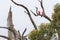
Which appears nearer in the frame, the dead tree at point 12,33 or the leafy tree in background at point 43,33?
the dead tree at point 12,33

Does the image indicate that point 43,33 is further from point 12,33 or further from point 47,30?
point 12,33

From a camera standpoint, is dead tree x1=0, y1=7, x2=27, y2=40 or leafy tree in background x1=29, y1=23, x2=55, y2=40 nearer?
dead tree x1=0, y1=7, x2=27, y2=40

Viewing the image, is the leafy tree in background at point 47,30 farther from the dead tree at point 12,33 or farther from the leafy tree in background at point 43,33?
the dead tree at point 12,33

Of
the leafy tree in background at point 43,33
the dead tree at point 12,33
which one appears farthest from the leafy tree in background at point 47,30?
the dead tree at point 12,33

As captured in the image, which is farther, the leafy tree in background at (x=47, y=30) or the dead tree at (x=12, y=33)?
the leafy tree in background at (x=47, y=30)

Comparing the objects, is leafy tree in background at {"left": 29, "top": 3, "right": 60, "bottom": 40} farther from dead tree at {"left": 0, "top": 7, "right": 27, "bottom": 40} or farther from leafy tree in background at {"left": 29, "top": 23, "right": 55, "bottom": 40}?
dead tree at {"left": 0, "top": 7, "right": 27, "bottom": 40}

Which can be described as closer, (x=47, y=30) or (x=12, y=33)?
(x=47, y=30)

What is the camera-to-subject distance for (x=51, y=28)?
2.98m

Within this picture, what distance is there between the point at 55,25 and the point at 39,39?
30 cm

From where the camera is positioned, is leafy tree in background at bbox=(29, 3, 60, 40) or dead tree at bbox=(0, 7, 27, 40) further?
leafy tree in background at bbox=(29, 3, 60, 40)

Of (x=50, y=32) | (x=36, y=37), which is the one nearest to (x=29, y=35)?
(x=36, y=37)

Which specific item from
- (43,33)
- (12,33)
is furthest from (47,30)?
(12,33)

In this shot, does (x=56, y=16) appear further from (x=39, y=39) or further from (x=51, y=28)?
(x=39, y=39)

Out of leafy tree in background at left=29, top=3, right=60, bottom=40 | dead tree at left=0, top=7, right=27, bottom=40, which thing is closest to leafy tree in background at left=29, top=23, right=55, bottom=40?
leafy tree in background at left=29, top=3, right=60, bottom=40
